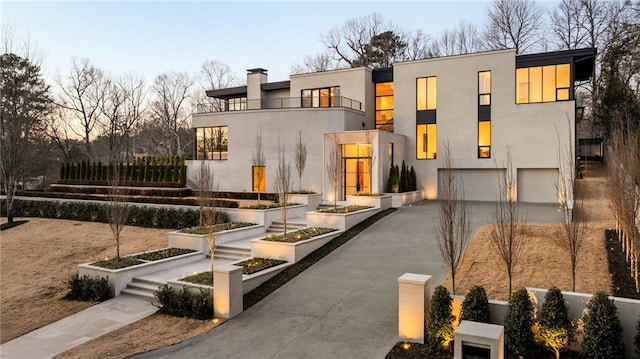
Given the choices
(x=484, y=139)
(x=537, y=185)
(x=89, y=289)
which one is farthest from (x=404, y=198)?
(x=89, y=289)

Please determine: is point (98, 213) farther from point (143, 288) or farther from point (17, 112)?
point (17, 112)

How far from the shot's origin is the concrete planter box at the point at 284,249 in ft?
40.3

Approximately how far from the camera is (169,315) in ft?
31.8

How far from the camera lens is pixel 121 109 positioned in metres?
45.2

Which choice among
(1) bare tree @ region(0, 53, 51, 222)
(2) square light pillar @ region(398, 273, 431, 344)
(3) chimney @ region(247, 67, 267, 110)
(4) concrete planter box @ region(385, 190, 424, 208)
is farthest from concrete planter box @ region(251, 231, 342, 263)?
(3) chimney @ region(247, 67, 267, 110)

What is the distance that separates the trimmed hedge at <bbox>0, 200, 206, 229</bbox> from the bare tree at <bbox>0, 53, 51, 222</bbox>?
1191mm

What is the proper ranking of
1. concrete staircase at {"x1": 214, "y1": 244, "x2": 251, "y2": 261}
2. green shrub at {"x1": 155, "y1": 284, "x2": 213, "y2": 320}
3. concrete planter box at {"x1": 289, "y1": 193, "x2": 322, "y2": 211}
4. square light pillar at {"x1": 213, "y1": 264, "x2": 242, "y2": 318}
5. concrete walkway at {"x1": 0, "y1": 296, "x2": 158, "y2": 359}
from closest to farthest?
concrete walkway at {"x1": 0, "y1": 296, "x2": 158, "y2": 359}
square light pillar at {"x1": 213, "y1": 264, "x2": 242, "y2": 318}
green shrub at {"x1": 155, "y1": 284, "x2": 213, "y2": 320}
concrete staircase at {"x1": 214, "y1": 244, "x2": 251, "y2": 261}
concrete planter box at {"x1": 289, "y1": 193, "x2": 322, "y2": 211}

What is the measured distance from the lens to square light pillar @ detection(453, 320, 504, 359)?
550cm

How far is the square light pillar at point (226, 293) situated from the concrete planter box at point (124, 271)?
3945 mm

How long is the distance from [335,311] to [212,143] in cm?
2078

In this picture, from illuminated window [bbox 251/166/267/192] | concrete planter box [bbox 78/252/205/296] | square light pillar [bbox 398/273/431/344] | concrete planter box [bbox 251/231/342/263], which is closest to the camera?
square light pillar [bbox 398/273/431/344]

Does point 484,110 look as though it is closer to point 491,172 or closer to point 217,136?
point 491,172

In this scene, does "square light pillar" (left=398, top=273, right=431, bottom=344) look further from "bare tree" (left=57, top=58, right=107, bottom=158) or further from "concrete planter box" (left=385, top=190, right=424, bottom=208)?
"bare tree" (left=57, top=58, right=107, bottom=158)

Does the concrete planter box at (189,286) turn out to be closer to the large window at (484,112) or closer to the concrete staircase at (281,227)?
the concrete staircase at (281,227)
